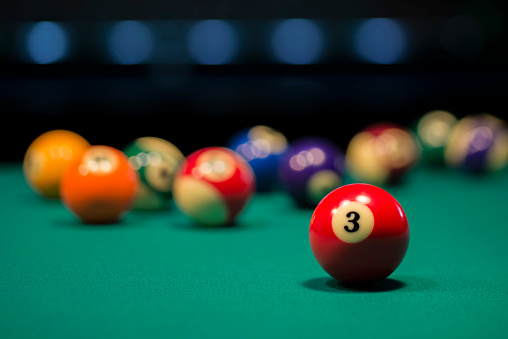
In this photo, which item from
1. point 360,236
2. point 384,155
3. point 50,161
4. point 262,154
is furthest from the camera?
point 384,155

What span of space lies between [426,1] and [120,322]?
9.85 meters

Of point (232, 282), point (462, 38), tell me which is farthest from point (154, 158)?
point (462, 38)

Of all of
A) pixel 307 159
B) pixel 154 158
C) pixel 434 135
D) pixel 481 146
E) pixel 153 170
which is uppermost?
pixel 434 135

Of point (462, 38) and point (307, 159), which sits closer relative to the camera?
point (307, 159)

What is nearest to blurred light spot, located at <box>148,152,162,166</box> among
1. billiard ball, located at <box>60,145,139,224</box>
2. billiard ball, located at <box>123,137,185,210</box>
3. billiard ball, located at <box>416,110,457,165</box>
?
billiard ball, located at <box>123,137,185,210</box>

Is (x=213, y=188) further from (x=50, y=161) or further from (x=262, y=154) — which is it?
(x=50, y=161)

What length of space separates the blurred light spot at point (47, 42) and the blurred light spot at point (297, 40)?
324 cm

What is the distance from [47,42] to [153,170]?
5822mm

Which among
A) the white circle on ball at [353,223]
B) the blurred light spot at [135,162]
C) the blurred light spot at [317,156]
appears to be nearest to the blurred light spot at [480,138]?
the blurred light spot at [317,156]

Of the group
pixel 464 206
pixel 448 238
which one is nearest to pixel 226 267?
pixel 448 238

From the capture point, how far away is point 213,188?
507 cm

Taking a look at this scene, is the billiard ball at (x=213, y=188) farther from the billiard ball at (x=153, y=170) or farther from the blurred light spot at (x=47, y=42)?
the blurred light spot at (x=47, y=42)

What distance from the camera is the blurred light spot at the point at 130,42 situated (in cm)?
1086

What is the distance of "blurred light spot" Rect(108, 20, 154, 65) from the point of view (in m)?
10.9
